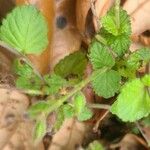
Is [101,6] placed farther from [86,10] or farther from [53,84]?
[53,84]

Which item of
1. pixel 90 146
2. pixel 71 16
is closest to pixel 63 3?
pixel 71 16

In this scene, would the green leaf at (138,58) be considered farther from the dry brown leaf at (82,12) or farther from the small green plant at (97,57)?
the dry brown leaf at (82,12)

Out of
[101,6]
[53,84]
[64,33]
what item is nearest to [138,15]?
[101,6]

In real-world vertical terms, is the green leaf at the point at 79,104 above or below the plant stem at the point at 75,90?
below

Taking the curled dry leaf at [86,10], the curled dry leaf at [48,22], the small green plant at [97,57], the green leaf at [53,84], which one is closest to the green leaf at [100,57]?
the small green plant at [97,57]

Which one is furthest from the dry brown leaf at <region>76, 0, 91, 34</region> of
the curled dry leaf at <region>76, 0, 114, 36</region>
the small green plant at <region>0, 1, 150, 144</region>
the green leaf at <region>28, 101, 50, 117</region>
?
the green leaf at <region>28, 101, 50, 117</region>

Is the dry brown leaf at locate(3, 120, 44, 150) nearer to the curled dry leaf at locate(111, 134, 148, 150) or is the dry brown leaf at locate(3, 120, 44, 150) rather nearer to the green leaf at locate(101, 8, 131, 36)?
the curled dry leaf at locate(111, 134, 148, 150)

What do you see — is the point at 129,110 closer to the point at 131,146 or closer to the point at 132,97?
the point at 132,97
